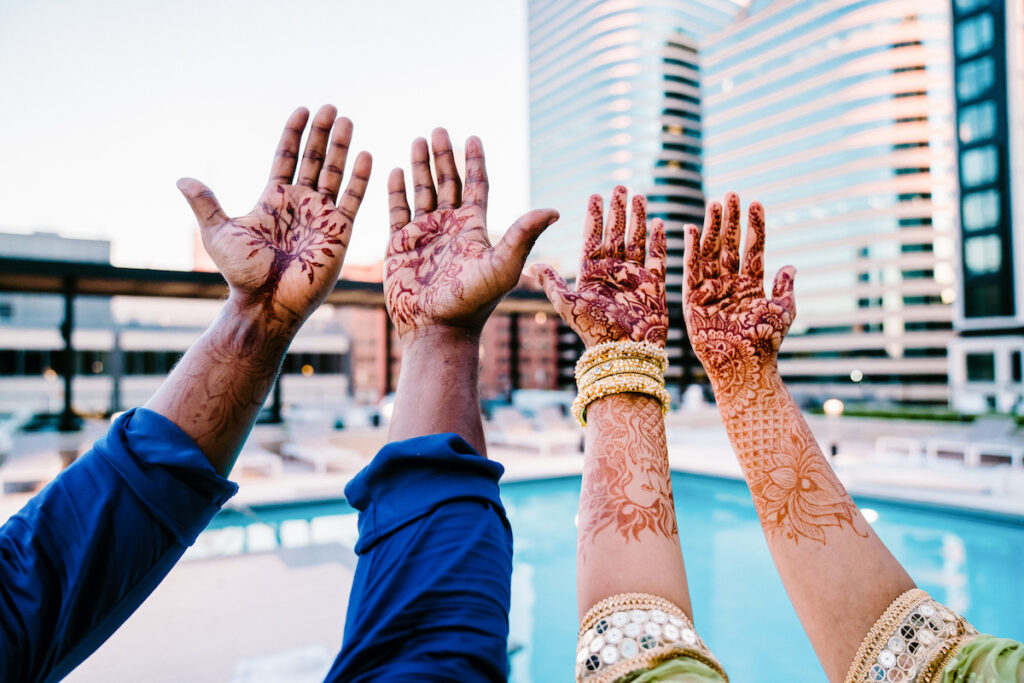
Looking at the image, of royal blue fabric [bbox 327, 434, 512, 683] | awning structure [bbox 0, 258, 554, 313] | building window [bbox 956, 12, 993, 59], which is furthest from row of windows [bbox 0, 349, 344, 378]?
building window [bbox 956, 12, 993, 59]

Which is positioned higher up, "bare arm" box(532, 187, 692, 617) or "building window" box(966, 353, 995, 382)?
"bare arm" box(532, 187, 692, 617)

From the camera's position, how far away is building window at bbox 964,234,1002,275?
32.2 meters

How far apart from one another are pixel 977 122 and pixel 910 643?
43418 millimetres

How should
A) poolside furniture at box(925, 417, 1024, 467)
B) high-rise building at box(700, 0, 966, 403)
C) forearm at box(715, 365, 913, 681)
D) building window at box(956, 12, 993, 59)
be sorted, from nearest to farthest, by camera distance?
forearm at box(715, 365, 913, 681), poolside furniture at box(925, 417, 1024, 467), building window at box(956, 12, 993, 59), high-rise building at box(700, 0, 966, 403)

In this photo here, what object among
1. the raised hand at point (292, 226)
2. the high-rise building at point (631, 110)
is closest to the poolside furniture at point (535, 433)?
the raised hand at point (292, 226)

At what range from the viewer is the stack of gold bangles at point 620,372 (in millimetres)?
1002

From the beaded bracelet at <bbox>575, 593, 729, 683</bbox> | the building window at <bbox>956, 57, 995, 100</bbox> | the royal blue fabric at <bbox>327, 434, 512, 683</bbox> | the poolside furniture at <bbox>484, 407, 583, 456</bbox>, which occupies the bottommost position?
the poolside furniture at <bbox>484, 407, 583, 456</bbox>

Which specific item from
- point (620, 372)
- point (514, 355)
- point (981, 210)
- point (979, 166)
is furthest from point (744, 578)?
point (979, 166)

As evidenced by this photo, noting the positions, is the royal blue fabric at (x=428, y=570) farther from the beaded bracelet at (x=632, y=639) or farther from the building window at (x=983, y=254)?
the building window at (x=983, y=254)

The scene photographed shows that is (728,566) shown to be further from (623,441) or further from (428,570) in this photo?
(428,570)

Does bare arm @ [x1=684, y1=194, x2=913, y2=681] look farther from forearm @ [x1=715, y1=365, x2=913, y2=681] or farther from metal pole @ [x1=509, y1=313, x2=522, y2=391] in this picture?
metal pole @ [x1=509, y1=313, x2=522, y2=391]

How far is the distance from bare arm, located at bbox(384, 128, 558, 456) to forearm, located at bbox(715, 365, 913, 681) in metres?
0.55

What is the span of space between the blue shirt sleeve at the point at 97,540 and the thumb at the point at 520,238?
59 centimetres

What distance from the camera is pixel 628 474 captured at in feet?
2.92
